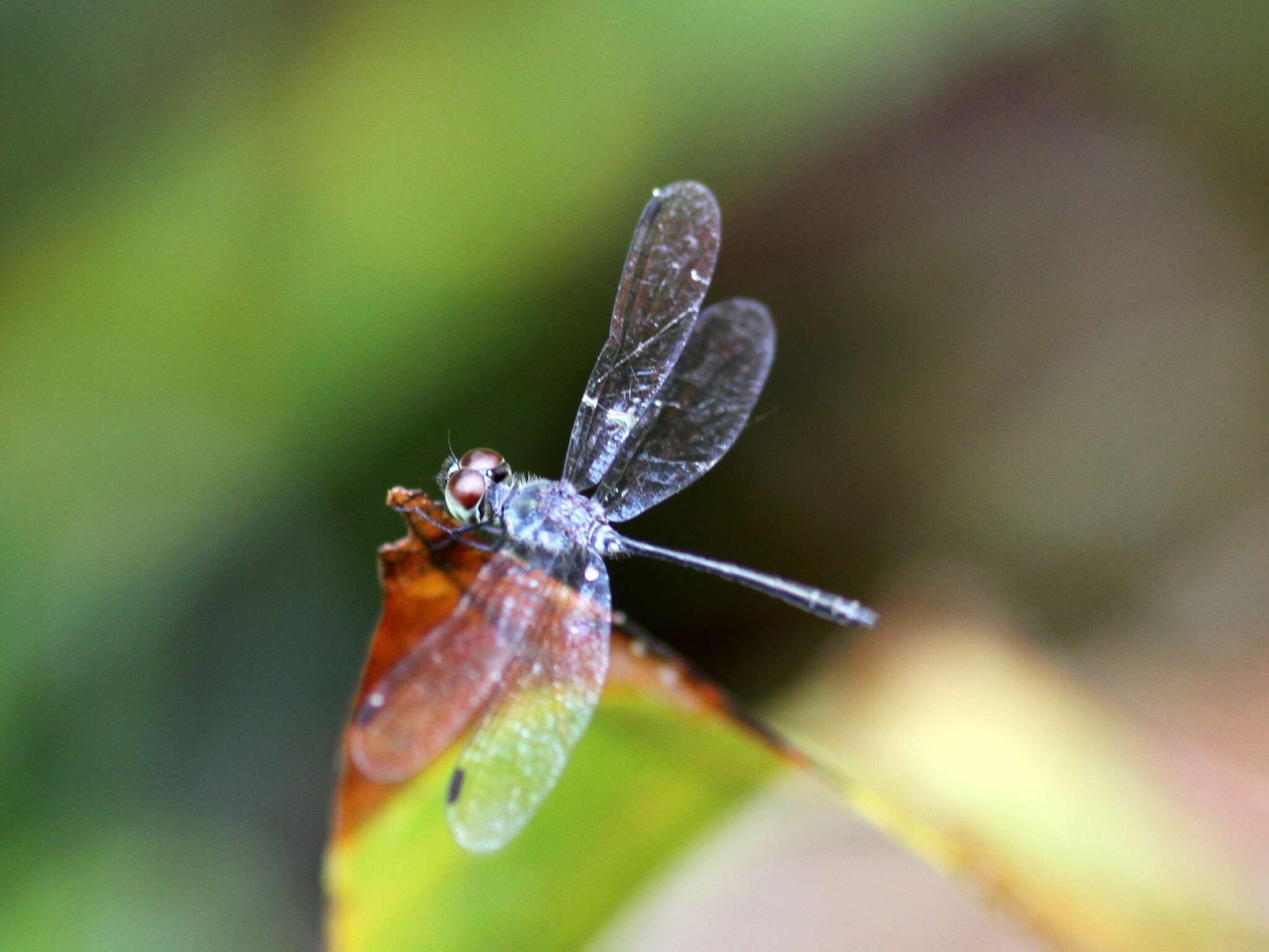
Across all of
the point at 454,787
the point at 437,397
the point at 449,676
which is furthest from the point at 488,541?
the point at 437,397

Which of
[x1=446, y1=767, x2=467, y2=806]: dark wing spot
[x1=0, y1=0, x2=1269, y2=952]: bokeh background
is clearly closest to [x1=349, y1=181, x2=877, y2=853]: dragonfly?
[x1=446, y1=767, x2=467, y2=806]: dark wing spot

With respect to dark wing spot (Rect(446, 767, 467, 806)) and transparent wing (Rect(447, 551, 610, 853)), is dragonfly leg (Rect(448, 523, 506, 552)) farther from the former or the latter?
dark wing spot (Rect(446, 767, 467, 806))

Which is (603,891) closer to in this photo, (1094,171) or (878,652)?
(878,652)

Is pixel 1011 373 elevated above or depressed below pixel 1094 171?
below

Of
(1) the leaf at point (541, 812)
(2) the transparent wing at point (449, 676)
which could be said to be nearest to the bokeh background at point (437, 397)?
(2) the transparent wing at point (449, 676)

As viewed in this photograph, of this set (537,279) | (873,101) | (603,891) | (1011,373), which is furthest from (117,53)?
(1011,373)

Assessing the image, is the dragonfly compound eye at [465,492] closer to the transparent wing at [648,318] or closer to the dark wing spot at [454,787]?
the transparent wing at [648,318]

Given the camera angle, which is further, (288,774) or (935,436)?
(935,436)
